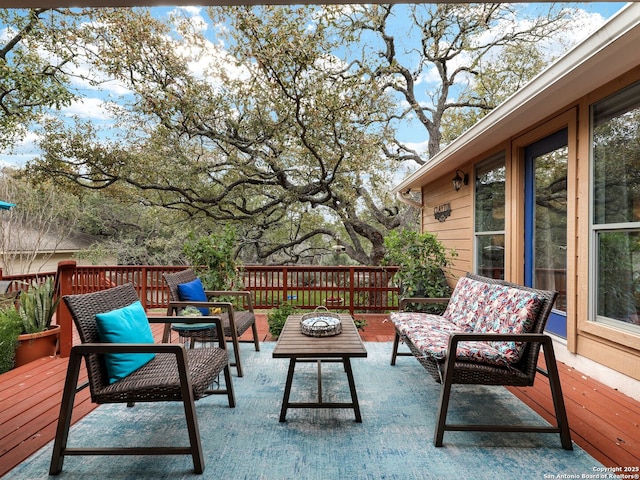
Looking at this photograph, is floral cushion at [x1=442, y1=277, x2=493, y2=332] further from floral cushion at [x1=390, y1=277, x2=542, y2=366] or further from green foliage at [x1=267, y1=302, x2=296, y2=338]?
green foliage at [x1=267, y1=302, x2=296, y2=338]

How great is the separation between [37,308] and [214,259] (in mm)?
1859

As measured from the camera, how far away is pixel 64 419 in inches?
70.1

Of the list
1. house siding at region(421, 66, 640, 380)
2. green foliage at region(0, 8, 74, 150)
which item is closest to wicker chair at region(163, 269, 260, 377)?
house siding at region(421, 66, 640, 380)

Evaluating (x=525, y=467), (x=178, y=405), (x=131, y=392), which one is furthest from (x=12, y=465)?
(x=525, y=467)

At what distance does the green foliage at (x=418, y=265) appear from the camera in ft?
15.2

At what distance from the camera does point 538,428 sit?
6.50 feet

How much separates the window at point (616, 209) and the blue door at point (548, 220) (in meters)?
0.39

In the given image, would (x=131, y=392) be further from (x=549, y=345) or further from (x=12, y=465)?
(x=549, y=345)

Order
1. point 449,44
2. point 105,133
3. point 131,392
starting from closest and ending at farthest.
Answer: point 131,392 < point 105,133 < point 449,44

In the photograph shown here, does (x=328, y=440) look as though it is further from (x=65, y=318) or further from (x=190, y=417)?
(x=65, y=318)

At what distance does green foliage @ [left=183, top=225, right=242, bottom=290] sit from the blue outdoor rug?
1982mm

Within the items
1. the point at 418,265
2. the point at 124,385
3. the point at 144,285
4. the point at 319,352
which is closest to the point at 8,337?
the point at 124,385

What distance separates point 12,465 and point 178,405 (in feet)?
3.01

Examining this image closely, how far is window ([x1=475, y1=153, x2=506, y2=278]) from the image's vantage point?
413 cm
